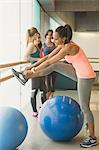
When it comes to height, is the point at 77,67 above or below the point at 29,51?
below

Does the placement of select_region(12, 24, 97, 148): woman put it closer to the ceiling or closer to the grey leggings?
the grey leggings

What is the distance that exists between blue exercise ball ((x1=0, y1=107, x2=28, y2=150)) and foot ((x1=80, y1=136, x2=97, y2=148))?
29.0 inches

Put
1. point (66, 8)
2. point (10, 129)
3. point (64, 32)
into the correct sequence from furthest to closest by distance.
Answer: point (66, 8), point (64, 32), point (10, 129)

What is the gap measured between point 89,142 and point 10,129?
1.00 metres

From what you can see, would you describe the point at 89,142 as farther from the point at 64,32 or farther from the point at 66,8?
the point at 66,8

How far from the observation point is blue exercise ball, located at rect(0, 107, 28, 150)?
320cm

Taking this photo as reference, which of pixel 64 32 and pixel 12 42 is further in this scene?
pixel 12 42

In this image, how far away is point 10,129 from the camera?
3.22 m

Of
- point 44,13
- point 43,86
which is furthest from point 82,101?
point 44,13

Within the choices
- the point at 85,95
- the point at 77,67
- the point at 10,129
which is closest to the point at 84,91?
the point at 85,95

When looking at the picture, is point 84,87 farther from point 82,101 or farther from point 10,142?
point 10,142

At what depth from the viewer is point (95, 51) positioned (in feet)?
33.9

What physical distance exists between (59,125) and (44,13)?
6.08m

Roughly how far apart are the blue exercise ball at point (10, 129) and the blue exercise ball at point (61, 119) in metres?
0.40
